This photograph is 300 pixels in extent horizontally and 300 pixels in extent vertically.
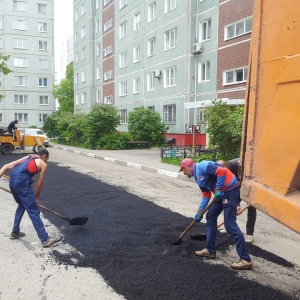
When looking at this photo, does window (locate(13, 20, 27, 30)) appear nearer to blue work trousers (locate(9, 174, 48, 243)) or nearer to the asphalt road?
the asphalt road

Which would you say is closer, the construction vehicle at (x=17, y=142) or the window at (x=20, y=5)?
the construction vehicle at (x=17, y=142)

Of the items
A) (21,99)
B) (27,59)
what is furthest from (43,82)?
(21,99)

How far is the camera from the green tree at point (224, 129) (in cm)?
1215

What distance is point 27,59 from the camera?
172 ft

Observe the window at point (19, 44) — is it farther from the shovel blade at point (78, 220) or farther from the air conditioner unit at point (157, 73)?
the shovel blade at point (78, 220)

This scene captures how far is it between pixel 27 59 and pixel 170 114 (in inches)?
1384

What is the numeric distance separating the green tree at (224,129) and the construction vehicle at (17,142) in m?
11.2

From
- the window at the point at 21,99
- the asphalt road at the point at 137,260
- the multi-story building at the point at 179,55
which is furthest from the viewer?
the window at the point at 21,99

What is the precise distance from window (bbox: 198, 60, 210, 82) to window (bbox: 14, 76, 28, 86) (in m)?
36.9

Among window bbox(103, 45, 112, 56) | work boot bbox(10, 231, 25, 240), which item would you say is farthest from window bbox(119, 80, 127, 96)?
work boot bbox(10, 231, 25, 240)

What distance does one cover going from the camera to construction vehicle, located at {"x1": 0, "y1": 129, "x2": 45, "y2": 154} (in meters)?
19.3

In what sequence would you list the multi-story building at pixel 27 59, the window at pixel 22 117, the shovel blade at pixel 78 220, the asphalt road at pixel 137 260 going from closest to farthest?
the asphalt road at pixel 137 260 → the shovel blade at pixel 78 220 → the multi-story building at pixel 27 59 → the window at pixel 22 117

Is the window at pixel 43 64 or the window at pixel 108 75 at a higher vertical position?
the window at pixel 43 64

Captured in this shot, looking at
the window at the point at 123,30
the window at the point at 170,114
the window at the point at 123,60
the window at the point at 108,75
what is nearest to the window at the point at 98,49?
the window at the point at 108,75
